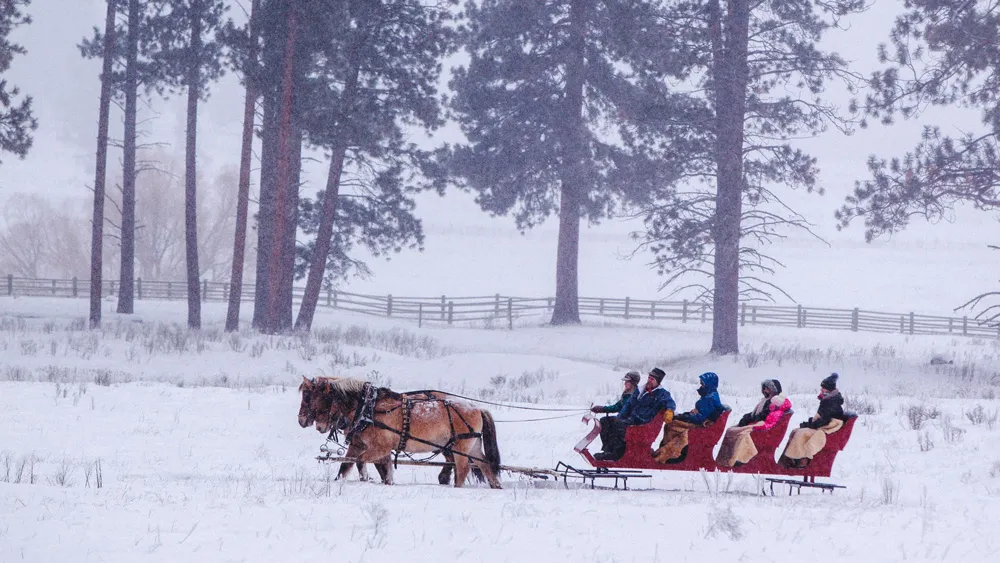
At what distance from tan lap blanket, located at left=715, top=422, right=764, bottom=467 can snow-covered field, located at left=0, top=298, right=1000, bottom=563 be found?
0.37m

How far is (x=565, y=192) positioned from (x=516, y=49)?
16.7 feet

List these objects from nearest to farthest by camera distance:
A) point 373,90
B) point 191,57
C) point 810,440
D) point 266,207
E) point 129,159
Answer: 1. point 810,440
2. point 373,90
3. point 266,207
4. point 191,57
5. point 129,159

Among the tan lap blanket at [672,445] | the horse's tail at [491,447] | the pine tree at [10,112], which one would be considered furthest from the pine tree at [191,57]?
the tan lap blanket at [672,445]

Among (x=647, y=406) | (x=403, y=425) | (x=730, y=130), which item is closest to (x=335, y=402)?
(x=403, y=425)

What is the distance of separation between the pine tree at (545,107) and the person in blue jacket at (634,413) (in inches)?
857

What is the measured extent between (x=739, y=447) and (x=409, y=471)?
4390mm

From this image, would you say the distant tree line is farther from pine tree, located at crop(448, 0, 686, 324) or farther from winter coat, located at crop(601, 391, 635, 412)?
winter coat, located at crop(601, 391, 635, 412)

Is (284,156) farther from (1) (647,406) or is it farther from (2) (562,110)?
(1) (647,406)

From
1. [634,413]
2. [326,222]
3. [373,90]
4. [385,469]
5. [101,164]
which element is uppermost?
[373,90]

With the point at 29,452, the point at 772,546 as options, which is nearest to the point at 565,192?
the point at 29,452

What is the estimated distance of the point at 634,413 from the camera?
9570 mm

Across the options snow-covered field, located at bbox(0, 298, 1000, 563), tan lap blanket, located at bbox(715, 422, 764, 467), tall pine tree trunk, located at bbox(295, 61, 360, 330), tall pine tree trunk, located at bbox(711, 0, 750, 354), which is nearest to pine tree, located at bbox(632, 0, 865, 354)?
tall pine tree trunk, located at bbox(711, 0, 750, 354)

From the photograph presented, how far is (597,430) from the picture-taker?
32.1ft

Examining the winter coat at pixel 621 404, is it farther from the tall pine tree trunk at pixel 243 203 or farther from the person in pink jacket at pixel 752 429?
the tall pine tree trunk at pixel 243 203
